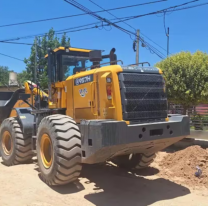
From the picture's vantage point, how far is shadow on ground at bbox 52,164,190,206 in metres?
5.33

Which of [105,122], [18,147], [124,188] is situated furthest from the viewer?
[18,147]

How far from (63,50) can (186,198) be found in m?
4.20

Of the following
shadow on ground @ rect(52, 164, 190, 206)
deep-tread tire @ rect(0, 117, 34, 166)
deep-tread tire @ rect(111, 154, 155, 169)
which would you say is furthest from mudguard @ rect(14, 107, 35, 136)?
deep-tread tire @ rect(111, 154, 155, 169)

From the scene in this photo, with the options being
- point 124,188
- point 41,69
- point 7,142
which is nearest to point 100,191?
point 124,188

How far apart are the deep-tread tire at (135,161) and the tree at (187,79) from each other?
560 centimetres

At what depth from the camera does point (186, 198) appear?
5.53 metres

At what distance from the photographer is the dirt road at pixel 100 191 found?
5.20 meters

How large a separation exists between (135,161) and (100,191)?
161cm

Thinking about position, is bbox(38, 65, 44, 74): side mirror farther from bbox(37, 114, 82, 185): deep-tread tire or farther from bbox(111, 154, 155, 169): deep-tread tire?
bbox(111, 154, 155, 169): deep-tread tire

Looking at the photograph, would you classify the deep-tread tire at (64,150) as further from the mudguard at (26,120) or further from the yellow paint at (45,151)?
the mudguard at (26,120)

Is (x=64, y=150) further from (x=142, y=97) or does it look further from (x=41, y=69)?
(x=41, y=69)

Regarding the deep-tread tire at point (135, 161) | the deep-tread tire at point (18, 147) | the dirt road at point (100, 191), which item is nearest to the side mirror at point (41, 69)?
the deep-tread tire at point (18, 147)

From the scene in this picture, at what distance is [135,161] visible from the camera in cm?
712

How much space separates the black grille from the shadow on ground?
151cm
